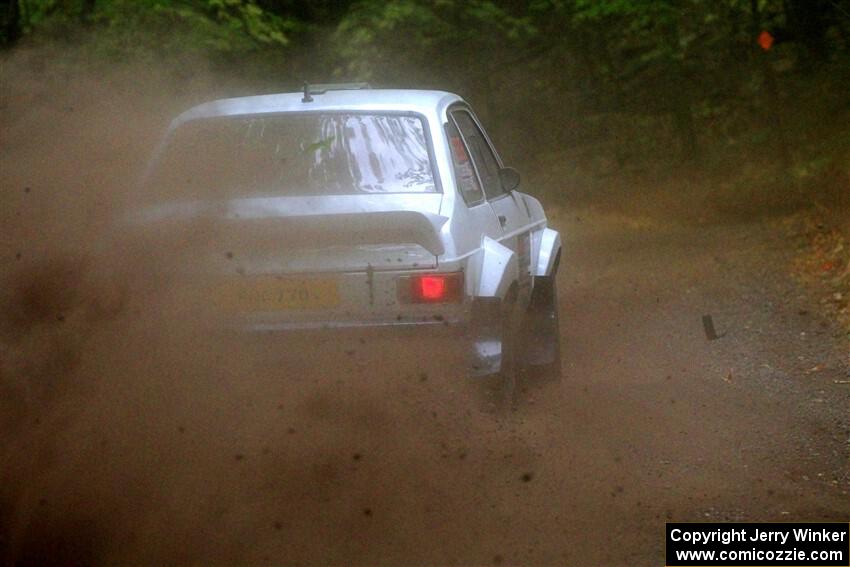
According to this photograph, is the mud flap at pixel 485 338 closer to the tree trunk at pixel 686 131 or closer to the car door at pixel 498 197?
the car door at pixel 498 197

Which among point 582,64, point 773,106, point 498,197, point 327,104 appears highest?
point 327,104

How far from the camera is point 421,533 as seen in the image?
4887 millimetres

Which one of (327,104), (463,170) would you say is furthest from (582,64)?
(327,104)

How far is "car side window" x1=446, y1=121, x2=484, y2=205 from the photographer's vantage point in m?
6.42

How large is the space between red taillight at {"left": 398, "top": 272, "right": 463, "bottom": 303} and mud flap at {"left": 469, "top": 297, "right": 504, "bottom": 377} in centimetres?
20

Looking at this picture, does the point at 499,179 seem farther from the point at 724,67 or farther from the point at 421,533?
the point at 724,67

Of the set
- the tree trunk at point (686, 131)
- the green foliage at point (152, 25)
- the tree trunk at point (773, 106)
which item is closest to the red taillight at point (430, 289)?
the green foliage at point (152, 25)

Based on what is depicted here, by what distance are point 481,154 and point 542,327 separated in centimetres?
109

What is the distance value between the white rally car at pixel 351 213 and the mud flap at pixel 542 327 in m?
0.02

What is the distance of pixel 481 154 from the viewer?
24.8 ft

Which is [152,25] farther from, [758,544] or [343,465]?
[758,544]

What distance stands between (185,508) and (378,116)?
2.41 meters

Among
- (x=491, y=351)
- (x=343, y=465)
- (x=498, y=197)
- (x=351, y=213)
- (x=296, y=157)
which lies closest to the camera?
(x=343, y=465)

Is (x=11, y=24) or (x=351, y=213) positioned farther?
(x=11, y=24)
